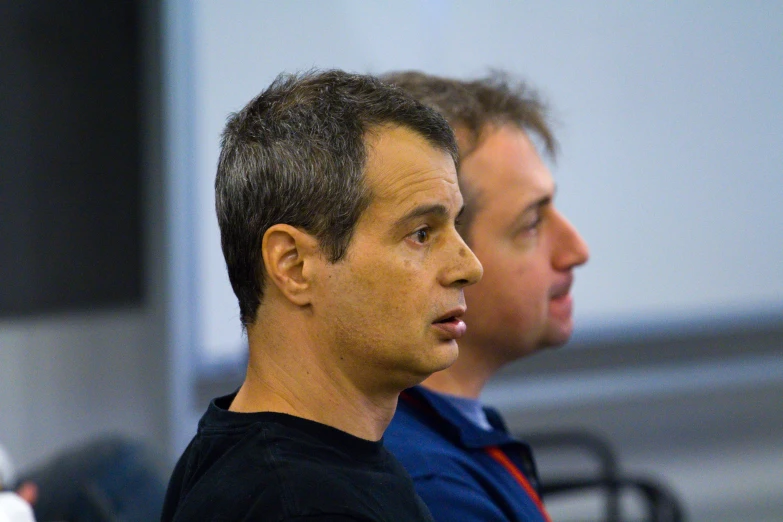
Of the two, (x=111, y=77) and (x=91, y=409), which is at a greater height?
(x=111, y=77)

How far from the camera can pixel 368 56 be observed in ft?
9.52

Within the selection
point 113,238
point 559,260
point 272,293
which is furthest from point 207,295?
point 272,293

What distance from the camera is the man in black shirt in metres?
0.84

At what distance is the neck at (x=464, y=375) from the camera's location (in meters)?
1.39

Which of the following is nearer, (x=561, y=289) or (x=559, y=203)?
(x=561, y=289)

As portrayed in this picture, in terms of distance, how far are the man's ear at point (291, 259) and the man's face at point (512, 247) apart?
57cm

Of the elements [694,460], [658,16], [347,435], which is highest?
[658,16]

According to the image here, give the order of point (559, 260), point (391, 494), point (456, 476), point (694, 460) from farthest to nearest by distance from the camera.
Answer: point (694, 460) < point (559, 260) < point (456, 476) < point (391, 494)

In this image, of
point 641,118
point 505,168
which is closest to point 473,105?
point 505,168

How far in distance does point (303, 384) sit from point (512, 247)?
62 cm

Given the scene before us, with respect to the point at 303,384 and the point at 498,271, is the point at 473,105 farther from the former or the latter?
the point at 303,384

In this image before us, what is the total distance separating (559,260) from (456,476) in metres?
0.43

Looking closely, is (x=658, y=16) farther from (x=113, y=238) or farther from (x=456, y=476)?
(x=456, y=476)

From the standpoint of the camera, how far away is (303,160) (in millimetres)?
845
